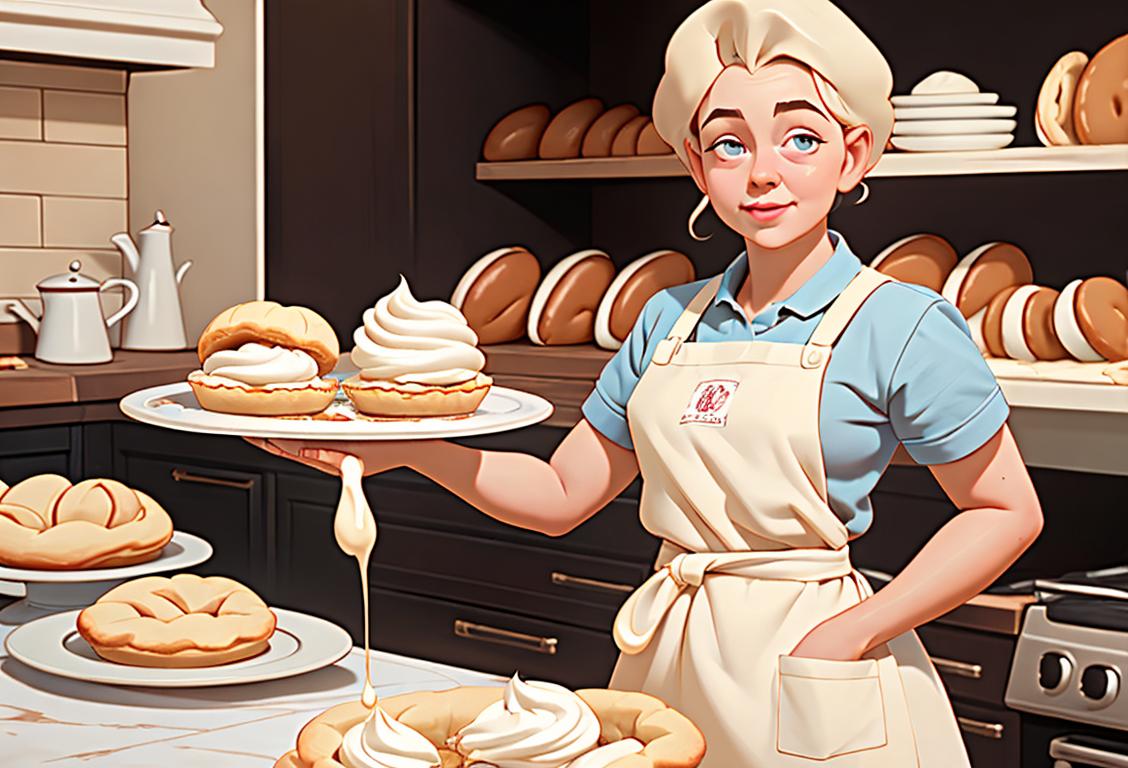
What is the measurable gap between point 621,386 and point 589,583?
3.99ft

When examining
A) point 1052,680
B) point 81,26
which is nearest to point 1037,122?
point 1052,680

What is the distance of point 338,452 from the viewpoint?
126 centimetres

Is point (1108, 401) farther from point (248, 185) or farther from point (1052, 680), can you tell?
point (248, 185)

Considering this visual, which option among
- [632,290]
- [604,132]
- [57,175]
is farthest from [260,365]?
[57,175]

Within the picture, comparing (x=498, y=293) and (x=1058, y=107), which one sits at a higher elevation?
(x=1058, y=107)

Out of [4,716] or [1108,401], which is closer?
[4,716]

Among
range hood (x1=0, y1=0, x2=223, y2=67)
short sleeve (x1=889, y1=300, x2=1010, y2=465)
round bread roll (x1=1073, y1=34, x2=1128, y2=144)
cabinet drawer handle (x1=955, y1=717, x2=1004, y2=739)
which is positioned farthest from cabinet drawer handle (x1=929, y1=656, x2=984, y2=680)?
range hood (x1=0, y1=0, x2=223, y2=67)

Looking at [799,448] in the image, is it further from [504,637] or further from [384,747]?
[504,637]

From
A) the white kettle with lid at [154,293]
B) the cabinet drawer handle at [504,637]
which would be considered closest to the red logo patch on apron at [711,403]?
the cabinet drawer handle at [504,637]

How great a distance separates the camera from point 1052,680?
6.48 ft

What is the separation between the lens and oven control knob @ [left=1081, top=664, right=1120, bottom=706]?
194cm

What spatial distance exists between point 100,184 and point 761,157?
8.26 feet

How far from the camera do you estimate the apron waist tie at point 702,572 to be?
47.9 inches

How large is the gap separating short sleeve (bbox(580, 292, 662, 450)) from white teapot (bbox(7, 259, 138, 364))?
1899 mm
